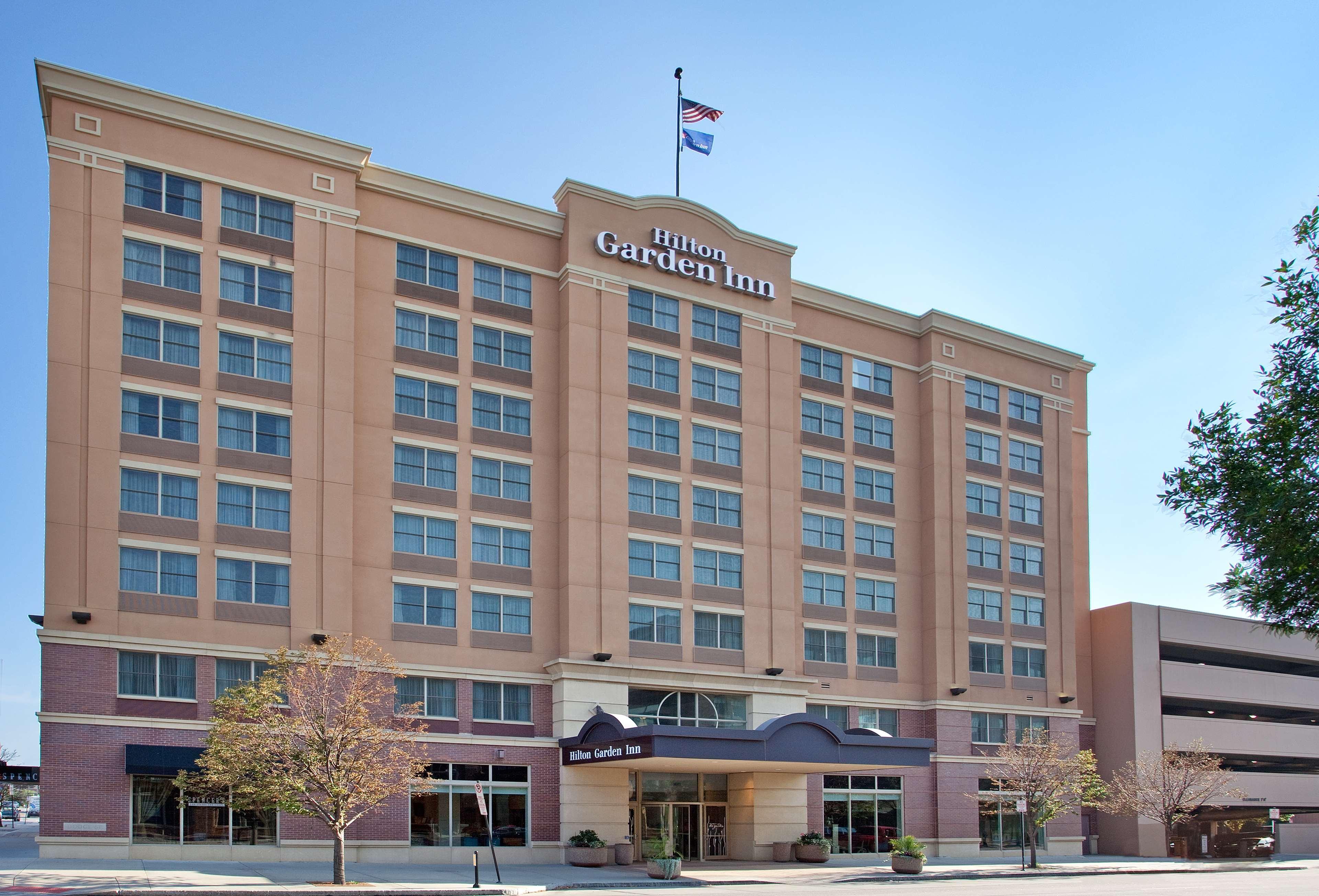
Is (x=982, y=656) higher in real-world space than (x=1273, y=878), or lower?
higher

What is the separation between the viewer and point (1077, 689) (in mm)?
61312

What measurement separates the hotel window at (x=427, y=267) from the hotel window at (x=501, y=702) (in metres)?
12.3

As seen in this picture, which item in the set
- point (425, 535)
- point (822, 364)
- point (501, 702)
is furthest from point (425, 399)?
point (822, 364)

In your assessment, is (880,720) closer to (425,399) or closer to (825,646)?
(825,646)

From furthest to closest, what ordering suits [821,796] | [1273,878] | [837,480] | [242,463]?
[837,480] → [821,796] → [1273,878] → [242,463]

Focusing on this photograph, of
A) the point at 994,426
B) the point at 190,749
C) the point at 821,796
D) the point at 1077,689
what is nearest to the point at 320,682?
the point at 190,749

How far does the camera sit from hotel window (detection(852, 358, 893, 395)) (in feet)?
180

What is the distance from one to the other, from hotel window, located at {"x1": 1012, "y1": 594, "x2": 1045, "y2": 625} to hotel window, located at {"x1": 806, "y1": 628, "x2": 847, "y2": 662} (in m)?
10.1

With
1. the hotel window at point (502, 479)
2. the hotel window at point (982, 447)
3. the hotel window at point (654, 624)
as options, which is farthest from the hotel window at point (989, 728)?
the hotel window at point (502, 479)

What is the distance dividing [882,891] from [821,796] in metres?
14.6

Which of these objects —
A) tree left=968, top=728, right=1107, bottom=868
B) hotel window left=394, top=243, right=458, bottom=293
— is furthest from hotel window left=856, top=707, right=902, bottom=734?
hotel window left=394, top=243, right=458, bottom=293

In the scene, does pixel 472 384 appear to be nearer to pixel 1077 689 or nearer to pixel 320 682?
pixel 320 682

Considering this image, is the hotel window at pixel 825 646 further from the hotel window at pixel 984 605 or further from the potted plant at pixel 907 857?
the potted plant at pixel 907 857

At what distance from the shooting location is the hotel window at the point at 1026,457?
58.8 metres
